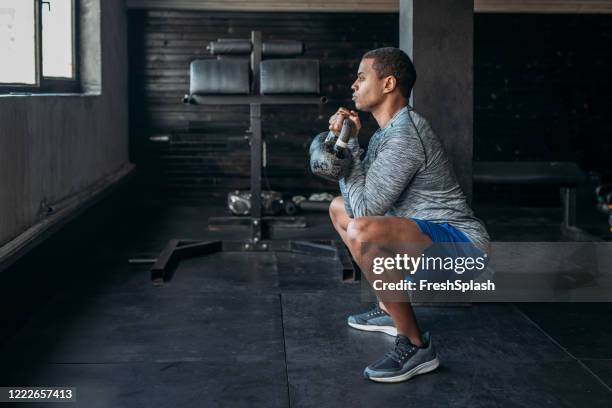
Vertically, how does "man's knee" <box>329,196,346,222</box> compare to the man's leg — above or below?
above

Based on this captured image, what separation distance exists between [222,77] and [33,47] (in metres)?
1.24

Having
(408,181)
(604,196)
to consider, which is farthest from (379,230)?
(604,196)

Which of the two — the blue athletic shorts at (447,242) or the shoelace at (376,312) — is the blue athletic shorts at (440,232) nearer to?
the blue athletic shorts at (447,242)

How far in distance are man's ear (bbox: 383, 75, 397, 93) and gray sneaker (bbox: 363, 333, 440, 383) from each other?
87cm

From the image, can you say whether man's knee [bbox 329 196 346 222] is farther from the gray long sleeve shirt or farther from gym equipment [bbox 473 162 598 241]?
gym equipment [bbox 473 162 598 241]

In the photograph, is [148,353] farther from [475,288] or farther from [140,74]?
[140,74]

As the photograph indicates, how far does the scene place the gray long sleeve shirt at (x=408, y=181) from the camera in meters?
2.79

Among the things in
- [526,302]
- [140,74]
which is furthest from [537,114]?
[526,302]

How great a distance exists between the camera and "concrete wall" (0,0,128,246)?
349cm

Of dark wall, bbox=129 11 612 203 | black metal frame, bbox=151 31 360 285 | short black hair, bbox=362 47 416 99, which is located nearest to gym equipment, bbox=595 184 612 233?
dark wall, bbox=129 11 612 203

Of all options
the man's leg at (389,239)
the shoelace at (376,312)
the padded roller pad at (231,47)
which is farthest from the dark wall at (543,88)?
the man's leg at (389,239)

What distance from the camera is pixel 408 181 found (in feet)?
9.21

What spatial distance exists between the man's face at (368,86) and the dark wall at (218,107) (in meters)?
4.63

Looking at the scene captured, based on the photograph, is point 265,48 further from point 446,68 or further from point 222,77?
point 446,68
